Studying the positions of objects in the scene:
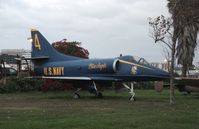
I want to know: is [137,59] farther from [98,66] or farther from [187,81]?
[187,81]

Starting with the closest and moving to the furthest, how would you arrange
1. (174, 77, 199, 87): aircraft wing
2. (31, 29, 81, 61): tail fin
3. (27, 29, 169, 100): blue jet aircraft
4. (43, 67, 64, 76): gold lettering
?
(27, 29, 169, 100): blue jet aircraft < (174, 77, 199, 87): aircraft wing < (43, 67, 64, 76): gold lettering < (31, 29, 81, 61): tail fin

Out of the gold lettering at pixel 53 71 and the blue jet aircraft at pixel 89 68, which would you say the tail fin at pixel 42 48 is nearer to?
the blue jet aircraft at pixel 89 68

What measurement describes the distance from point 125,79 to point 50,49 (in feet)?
20.3

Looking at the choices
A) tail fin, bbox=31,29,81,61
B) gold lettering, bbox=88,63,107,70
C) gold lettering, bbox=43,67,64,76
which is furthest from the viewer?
tail fin, bbox=31,29,81,61

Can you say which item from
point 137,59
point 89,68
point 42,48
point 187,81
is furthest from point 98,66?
point 187,81

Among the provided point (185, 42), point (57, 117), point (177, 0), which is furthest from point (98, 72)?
point (185, 42)

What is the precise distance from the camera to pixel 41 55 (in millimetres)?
30594

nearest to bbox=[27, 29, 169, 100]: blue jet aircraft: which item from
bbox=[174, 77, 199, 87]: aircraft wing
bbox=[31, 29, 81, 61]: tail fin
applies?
bbox=[31, 29, 81, 61]: tail fin

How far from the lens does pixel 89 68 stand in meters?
28.0

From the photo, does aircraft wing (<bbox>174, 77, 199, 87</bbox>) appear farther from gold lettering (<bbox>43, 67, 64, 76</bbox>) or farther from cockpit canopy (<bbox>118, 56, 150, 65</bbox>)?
gold lettering (<bbox>43, 67, 64, 76</bbox>)

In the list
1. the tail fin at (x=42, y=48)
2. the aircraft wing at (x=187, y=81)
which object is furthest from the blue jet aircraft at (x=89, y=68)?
the aircraft wing at (x=187, y=81)

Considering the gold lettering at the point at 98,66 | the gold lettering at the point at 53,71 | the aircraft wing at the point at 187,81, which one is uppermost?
the gold lettering at the point at 98,66

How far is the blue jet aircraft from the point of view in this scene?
2608cm

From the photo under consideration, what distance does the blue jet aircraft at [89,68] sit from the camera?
26.1 m
